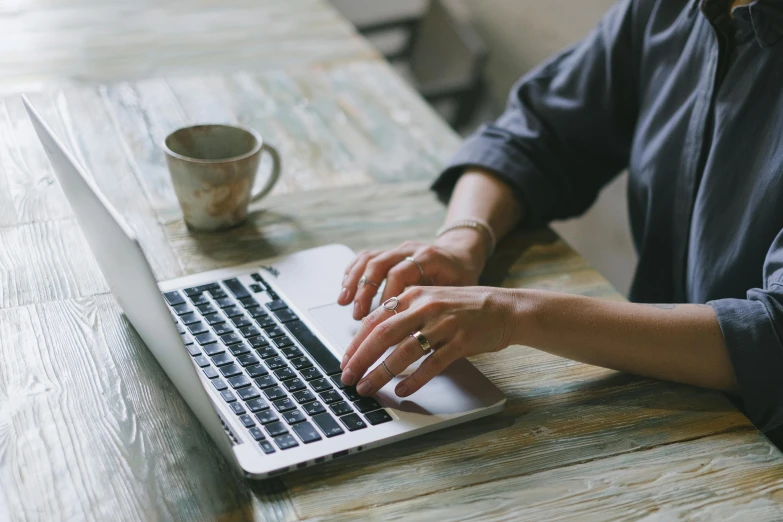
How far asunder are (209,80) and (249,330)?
0.70 m

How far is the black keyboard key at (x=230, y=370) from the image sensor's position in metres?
0.76

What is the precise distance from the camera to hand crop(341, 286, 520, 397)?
2.49 ft

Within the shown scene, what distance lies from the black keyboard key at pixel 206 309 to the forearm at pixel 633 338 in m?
0.31

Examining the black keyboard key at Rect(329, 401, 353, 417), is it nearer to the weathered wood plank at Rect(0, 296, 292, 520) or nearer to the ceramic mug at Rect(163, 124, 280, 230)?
the weathered wood plank at Rect(0, 296, 292, 520)

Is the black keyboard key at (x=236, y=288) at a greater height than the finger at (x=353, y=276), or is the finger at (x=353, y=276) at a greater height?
the finger at (x=353, y=276)

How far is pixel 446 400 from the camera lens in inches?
30.1

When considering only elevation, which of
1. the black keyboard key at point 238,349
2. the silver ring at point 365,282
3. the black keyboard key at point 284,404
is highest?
the silver ring at point 365,282

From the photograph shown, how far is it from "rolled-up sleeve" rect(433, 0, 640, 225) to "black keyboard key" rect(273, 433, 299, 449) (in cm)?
55

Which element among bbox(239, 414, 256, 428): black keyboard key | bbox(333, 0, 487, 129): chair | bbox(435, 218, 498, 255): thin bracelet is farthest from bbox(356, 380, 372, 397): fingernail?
bbox(333, 0, 487, 129): chair

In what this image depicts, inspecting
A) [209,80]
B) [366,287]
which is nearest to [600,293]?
[366,287]

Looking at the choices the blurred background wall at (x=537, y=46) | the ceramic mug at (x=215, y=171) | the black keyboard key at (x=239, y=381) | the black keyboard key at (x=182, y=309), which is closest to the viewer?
the black keyboard key at (x=239, y=381)

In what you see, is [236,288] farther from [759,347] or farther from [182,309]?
[759,347]

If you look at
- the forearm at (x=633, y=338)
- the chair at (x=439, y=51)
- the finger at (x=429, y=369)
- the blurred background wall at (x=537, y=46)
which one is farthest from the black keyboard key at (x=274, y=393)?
the chair at (x=439, y=51)

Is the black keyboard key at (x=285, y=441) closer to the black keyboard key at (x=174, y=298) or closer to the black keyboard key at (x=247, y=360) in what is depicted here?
the black keyboard key at (x=247, y=360)
